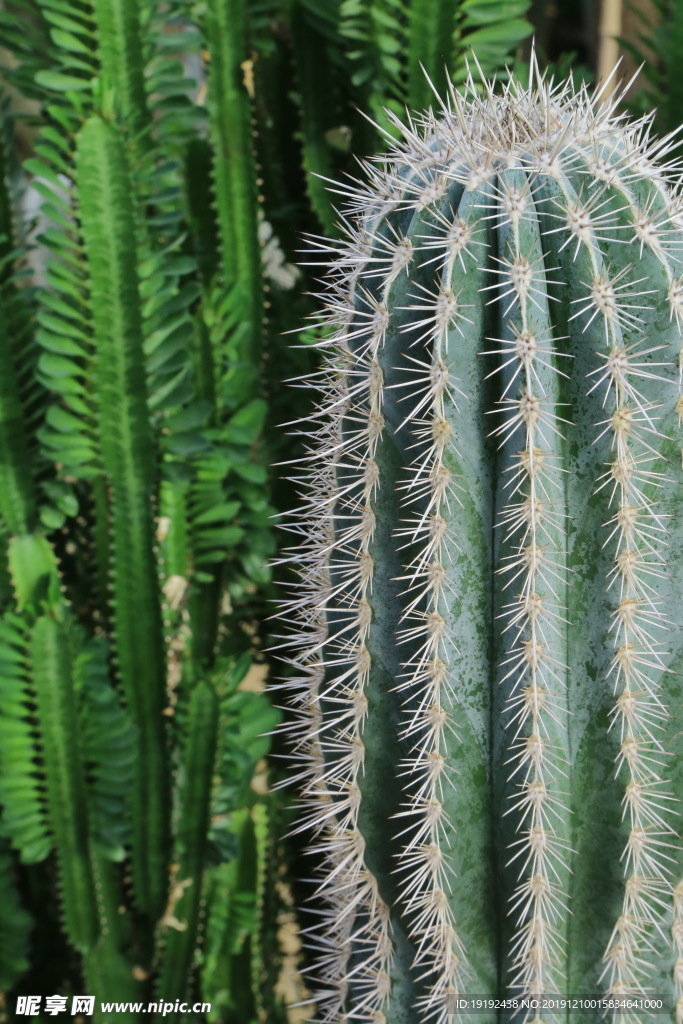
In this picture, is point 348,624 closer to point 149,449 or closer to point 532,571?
point 532,571

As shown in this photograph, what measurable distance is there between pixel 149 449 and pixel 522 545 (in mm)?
733

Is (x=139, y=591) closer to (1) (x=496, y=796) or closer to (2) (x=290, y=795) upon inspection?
(2) (x=290, y=795)

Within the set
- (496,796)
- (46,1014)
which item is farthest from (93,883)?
(496,796)

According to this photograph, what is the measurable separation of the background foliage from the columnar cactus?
1.58ft

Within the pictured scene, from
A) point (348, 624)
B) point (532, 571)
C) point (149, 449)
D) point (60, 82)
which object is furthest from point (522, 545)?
point (60, 82)

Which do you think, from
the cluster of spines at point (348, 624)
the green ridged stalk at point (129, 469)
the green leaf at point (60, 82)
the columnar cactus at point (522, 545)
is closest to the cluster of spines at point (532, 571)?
the columnar cactus at point (522, 545)

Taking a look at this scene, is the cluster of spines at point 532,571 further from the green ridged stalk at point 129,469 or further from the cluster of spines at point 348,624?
the green ridged stalk at point 129,469

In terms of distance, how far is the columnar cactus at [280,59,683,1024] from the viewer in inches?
36.3

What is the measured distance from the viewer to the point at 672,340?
0.92 meters

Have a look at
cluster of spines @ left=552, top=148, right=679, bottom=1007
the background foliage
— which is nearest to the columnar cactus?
cluster of spines @ left=552, top=148, right=679, bottom=1007

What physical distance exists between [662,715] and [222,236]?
107 cm

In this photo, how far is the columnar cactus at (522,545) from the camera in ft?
3.03

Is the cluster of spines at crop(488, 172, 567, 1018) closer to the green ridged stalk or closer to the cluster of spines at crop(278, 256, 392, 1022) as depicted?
the cluster of spines at crop(278, 256, 392, 1022)

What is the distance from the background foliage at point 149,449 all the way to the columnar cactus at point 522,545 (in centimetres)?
48
